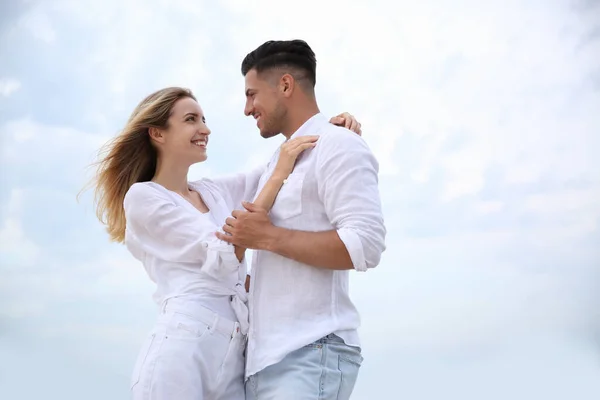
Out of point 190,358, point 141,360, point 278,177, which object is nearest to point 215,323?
point 190,358

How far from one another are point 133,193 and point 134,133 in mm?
416

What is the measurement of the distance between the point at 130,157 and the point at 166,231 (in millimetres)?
618

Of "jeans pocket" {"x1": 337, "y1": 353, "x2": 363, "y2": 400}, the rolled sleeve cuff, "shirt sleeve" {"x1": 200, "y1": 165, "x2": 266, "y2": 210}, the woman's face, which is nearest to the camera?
the rolled sleeve cuff

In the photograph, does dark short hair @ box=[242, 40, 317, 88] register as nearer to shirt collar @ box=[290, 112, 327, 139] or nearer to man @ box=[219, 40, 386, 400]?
shirt collar @ box=[290, 112, 327, 139]

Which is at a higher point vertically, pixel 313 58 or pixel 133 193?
pixel 313 58

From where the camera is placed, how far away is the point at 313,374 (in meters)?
2.68

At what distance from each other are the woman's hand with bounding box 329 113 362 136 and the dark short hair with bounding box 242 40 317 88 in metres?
0.18

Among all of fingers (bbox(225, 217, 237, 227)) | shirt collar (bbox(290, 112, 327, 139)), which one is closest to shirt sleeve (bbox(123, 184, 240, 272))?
fingers (bbox(225, 217, 237, 227))

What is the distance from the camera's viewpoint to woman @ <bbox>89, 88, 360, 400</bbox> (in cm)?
292

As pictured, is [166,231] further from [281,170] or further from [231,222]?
[281,170]

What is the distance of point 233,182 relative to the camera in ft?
12.1

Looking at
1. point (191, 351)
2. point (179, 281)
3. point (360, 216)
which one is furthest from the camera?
point (179, 281)

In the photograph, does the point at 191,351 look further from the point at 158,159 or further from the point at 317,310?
the point at 158,159

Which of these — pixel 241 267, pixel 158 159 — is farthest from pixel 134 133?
pixel 241 267
